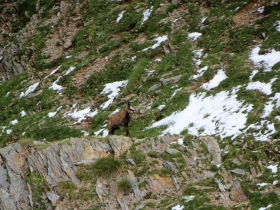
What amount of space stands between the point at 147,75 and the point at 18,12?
2210cm

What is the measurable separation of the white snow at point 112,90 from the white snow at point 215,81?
562cm

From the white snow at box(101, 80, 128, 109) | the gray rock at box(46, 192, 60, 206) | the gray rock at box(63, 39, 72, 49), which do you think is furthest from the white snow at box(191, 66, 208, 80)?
the gray rock at box(63, 39, 72, 49)

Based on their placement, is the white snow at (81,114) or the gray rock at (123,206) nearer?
the gray rock at (123,206)

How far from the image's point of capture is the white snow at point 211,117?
1808 cm

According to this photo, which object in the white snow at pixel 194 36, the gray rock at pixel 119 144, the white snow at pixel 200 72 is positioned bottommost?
the white snow at pixel 200 72

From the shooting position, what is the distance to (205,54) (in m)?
25.8

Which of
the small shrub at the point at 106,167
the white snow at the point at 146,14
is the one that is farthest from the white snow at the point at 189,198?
the white snow at the point at 146,14

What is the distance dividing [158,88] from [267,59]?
5.90 metres

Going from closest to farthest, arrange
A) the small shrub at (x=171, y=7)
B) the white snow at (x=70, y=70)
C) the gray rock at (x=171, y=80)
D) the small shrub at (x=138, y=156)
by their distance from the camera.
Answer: the small shrub at (x=138, y=156)
the gray rock at (x=171, y=80)
the white snow at (x=70, y=70)
the small shrub at (x=171, y=7)

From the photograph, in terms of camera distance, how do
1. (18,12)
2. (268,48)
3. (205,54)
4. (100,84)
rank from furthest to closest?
(18,12) < (100,84) < (205,54) < (268,48)

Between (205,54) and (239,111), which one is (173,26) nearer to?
(205,54)

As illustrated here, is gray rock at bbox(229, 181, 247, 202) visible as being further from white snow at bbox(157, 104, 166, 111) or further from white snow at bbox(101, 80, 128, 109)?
white snow at bbox(101, 80, 128, 109)

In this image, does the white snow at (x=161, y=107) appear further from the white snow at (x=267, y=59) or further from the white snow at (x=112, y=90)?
the white snow at (x=267, y=59)


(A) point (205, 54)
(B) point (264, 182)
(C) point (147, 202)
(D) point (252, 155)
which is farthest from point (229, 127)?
(A) point (205, 54)
